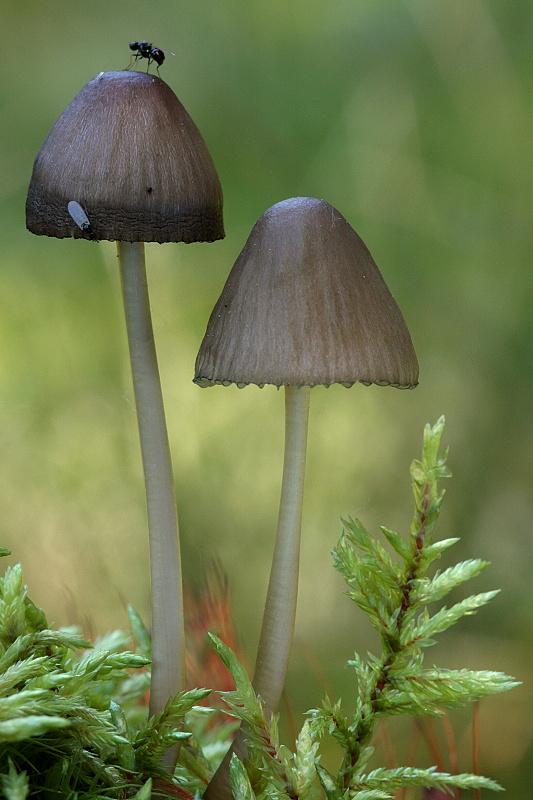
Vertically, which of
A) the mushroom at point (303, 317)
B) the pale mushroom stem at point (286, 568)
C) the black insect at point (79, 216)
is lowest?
the pale mushroom stem at point (286, 568)

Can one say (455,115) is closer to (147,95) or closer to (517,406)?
(517,406)

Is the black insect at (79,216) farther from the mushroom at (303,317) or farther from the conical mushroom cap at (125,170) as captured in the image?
the mushroom at (303,317)

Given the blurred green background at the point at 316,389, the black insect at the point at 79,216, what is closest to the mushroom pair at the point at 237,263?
the black insect at the point at 79,216

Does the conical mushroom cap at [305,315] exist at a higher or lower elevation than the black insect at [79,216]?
lower

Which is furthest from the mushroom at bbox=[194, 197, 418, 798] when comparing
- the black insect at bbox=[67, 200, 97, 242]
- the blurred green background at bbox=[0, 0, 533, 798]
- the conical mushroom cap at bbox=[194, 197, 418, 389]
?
the blurred green background at bbox=[0, 0, 533, 798]

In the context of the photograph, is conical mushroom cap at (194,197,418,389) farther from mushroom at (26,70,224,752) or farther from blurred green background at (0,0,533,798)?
blurred green background at (0,0,533,798)

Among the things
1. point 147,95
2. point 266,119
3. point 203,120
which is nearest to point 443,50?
point 266,119
